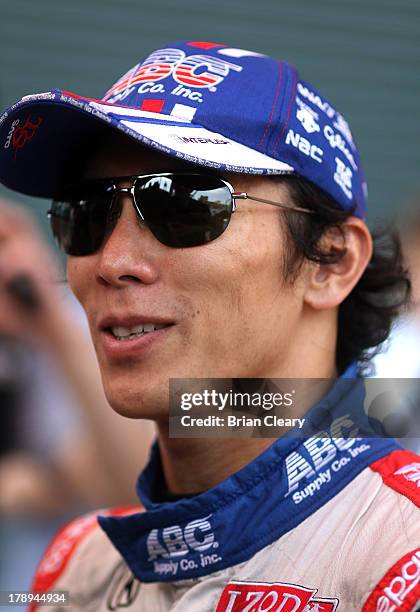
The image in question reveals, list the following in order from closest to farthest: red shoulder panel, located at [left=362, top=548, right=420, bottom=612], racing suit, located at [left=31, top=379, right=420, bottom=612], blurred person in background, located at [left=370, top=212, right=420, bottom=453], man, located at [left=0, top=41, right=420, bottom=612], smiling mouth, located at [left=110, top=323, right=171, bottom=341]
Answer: red shoulder panel, located at [left=362, top=548, right=420, bottom=612] → racing suit, located at [left=31, top=379, right=420, bottom=612] → man, located at [left=0, top=41, right=420, bottom=612] → smiling mouth, located at [left=110, top=323, right=171, bottom=341] → blurred person in background, located at [left=370, top=212, right=420, bottom=453]

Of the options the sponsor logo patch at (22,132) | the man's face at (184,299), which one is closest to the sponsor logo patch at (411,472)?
the man's face at (184,299)

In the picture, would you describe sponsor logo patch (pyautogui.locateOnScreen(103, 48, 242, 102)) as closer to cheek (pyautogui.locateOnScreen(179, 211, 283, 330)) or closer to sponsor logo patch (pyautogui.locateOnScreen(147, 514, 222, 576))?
cheek (pyautogui.locateOnScreen(179, 211, 283, 330))

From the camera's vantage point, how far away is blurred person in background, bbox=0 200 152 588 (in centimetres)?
269

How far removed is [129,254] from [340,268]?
0.50 metres

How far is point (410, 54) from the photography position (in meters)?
4.36

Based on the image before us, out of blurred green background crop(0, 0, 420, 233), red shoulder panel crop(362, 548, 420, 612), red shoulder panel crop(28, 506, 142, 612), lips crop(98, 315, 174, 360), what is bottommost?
red shoulder panel crop(28, 506, 142, 612)

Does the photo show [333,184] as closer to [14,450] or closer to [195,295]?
[195,295]

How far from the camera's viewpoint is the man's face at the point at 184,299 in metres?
1.70

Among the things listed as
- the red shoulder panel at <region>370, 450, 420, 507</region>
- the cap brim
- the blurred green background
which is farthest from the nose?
the blurred green background

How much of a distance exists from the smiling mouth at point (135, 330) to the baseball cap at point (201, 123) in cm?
33

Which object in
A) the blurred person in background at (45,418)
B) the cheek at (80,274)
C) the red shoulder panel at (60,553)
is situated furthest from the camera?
the blurred person in background at (45,418)

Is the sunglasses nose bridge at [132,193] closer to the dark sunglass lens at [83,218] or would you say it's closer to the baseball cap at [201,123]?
the dark sunglass lens at [83,218]

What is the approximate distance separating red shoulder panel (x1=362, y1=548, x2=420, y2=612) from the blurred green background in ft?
10.3

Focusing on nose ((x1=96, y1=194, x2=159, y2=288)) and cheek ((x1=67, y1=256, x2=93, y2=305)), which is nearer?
nose ((x1=96, y1=194, x2=159, y2=288))
